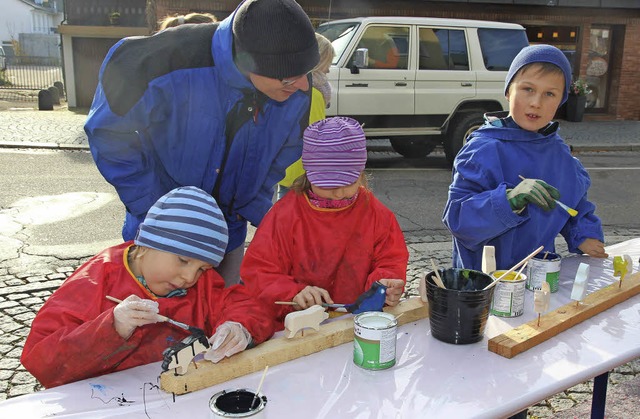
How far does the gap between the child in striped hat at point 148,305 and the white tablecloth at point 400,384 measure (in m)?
0.09

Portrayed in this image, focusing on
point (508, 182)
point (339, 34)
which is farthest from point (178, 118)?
point (339, 34)

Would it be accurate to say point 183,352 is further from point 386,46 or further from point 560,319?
point 386,46

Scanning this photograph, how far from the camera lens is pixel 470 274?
1938 millimetres

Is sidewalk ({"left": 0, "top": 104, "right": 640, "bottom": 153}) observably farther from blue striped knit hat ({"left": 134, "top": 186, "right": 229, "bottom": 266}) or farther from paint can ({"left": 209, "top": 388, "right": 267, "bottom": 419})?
paint can ({"left": 209, "top": 388, "right": 267, "bottom": 419})

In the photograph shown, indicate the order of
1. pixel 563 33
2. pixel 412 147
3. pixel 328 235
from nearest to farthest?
pixel 328 235 → pixel 412 147 → pixel 563 33

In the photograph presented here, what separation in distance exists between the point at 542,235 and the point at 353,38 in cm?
687

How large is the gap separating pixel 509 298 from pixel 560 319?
0.17 m

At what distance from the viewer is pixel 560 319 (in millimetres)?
1963

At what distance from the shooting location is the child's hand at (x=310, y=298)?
6.50ft

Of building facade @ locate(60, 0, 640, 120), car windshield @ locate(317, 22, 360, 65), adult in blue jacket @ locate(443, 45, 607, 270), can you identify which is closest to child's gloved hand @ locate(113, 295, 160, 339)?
adult in blue jacket @ locate(443, 45, 607, 270)

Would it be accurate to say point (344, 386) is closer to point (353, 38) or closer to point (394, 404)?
point (394, 404)

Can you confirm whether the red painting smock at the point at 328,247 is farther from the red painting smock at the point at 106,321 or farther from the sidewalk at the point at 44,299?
the sidewalk at the point at 44,299

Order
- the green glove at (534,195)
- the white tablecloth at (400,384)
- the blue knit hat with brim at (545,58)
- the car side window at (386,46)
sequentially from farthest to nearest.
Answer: the car side window at (386,46)
the blue knit hat with brim at (545,58)
the green glove at (534,195)
the white tablecloth at (400,384)

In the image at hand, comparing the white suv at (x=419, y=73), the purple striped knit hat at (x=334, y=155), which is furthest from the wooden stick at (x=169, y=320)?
the white suv at (x=419, y=73)
